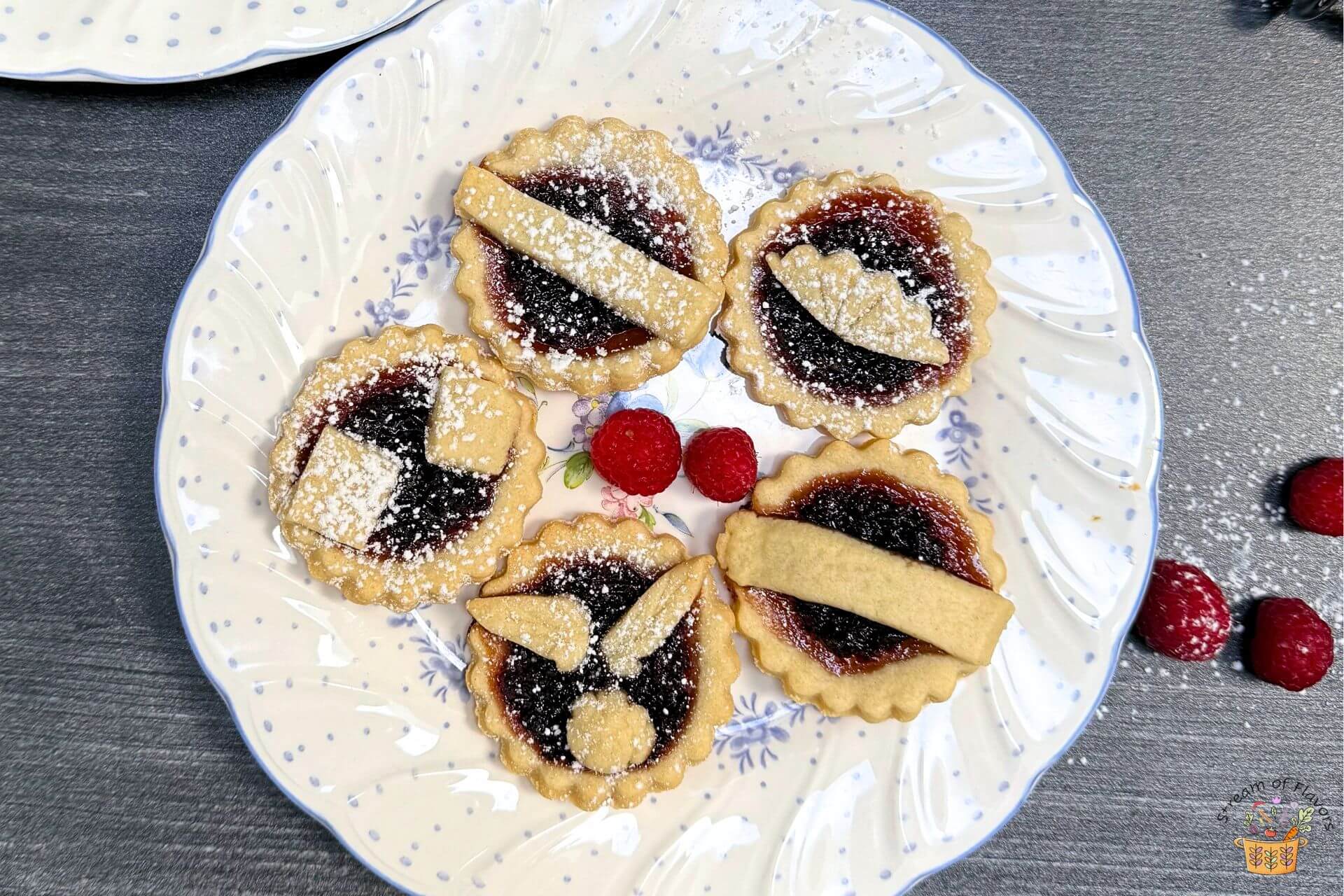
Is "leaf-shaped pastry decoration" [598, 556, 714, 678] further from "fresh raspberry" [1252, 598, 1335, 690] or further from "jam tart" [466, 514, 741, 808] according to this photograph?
"fresh raspberry" [1252, 598, 1335, 690]

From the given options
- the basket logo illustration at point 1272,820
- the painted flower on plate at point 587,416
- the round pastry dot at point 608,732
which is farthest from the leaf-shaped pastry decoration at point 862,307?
the basket logo illustration at point 1272,820

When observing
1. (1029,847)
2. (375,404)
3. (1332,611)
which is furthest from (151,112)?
(1332,611)

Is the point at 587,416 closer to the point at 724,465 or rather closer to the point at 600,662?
the point at 724,465

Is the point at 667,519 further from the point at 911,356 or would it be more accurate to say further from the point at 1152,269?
the point at 1152,269

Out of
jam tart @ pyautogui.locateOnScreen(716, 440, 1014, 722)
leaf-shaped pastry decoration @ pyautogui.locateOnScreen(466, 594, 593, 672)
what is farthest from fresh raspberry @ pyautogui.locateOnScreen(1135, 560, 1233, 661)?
leaf-shaped pastry decoration @ pyautogui.locateOnScreen(466, 594, 593, 672)

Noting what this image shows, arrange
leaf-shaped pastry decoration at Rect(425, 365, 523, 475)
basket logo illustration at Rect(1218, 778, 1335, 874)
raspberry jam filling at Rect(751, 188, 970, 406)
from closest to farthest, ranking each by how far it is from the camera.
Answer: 1. leaf-shaped pastry decoration at Rect(425, 365, 523, 475)
2. raspberry jam filling at Rect(751, 188, 970, 406)
3. basket logo illustration at Rect(1218, 778, 1335, 874)

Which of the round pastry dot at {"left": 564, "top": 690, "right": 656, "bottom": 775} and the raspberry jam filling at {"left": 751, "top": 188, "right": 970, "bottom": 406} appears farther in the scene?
the raspberry jam filling at {"left": 751, "top": 188, "right": 970, "bottom": 406}

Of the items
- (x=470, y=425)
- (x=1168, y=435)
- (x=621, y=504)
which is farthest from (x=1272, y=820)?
(x=470, y=425)
